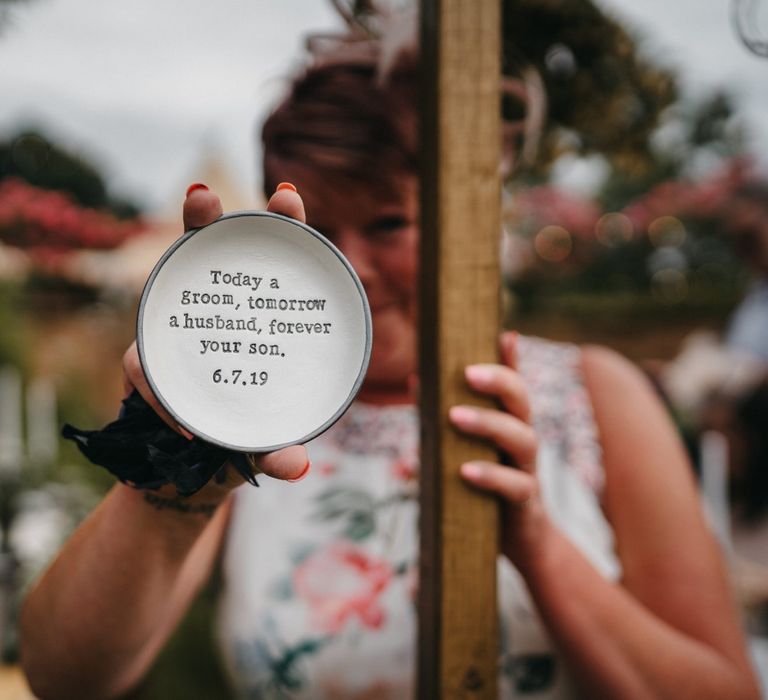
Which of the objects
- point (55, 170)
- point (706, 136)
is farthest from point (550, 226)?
point (55, 170)

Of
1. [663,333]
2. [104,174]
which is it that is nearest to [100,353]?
[104,174]

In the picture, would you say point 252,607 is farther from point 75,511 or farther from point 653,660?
point 75,511

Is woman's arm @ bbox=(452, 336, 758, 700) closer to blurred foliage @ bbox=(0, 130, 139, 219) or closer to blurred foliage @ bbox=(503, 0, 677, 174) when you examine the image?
blurred foliage @ bbox=(503, 0, 677, 174)

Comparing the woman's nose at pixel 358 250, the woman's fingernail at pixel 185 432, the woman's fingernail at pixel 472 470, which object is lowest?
the woman's fingernail at pixel 472 470

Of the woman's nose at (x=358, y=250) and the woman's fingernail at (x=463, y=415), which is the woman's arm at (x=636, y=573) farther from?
the woman's nose at (x=358, y=250)

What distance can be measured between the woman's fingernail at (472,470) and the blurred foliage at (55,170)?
9.94 ft

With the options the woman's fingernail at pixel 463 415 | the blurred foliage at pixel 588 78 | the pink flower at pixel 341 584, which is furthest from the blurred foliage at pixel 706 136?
the woman's fingernail at pixel 463 415

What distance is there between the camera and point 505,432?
0.69m

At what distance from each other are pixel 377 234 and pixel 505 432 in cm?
38

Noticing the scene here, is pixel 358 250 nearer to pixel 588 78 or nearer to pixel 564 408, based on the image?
pixel 564 408

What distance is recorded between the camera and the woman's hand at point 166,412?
48cm

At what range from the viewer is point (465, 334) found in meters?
0.71

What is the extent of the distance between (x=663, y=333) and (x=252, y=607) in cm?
445

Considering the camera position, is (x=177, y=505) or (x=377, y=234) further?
(x=377, y=234)
